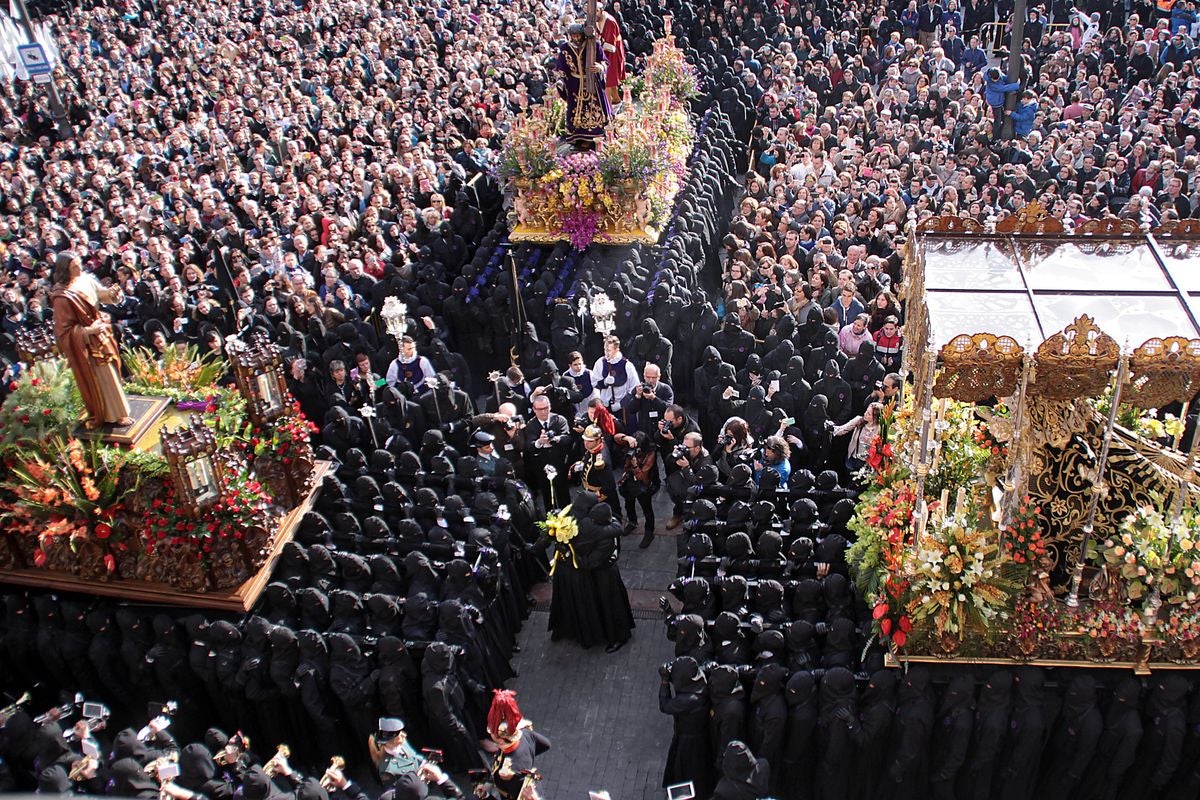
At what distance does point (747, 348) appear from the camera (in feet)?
39.4

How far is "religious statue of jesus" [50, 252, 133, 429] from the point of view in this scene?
8.77m

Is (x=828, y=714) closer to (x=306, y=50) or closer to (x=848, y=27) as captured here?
(x=848, y=27)

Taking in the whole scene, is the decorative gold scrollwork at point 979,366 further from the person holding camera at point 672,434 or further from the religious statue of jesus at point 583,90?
the religious statue of jesus at point 583,90

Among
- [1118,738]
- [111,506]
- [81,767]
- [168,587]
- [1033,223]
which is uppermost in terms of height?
[1033,223]

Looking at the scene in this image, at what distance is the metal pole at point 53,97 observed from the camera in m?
20.4

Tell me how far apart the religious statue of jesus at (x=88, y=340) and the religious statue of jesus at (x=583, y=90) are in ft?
30.8

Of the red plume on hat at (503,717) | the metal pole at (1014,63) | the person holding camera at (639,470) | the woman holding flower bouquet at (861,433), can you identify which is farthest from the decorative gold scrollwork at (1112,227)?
the metal pole at (1014,63)

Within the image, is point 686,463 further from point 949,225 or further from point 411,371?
point 411,371

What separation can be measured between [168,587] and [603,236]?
29.3 ft

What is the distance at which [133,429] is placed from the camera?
9414 mm

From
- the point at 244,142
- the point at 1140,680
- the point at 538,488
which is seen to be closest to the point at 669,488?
the point at 538,488

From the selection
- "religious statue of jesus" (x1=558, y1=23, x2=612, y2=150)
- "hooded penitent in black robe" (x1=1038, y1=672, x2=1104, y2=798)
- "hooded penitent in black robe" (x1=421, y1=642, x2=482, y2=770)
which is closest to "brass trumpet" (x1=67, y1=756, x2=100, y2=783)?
"hooded penitent in black robe" (x1=421, y1=642, x2=482, y2=770)

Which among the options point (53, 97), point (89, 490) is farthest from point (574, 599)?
point (53, 97)

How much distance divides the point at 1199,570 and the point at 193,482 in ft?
26.7
